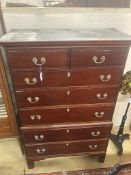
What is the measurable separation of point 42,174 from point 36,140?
1.32 ft

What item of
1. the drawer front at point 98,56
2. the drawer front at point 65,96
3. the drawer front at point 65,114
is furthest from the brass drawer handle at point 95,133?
the drawer front at point 98,56

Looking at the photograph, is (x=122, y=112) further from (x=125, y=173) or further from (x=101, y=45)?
(x=101, y=45)

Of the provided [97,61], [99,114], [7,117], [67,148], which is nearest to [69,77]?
[97,61]

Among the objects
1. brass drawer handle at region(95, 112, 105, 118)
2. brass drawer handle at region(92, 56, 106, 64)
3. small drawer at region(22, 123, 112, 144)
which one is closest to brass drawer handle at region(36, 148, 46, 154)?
small drawer at region(22, 123, 112, 144)

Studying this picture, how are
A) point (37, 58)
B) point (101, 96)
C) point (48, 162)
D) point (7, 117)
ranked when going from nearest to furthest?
point (37, 58)
point (101, 96)
point (48, 162)
point (7, 117)

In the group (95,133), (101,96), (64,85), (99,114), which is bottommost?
(95,133)

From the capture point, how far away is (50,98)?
1.38 metres

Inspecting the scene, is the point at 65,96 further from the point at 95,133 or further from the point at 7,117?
the point at 7,117

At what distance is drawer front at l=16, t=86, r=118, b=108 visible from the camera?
134 centimetres

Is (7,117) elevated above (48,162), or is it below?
above

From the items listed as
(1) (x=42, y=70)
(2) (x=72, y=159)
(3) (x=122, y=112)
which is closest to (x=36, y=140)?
(2) (x=72, y=159)

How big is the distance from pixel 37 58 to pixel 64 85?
0.29 meters

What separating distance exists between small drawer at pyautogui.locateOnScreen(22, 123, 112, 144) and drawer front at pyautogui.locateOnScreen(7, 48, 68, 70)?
0.60 meters

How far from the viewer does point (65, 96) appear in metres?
1.39
